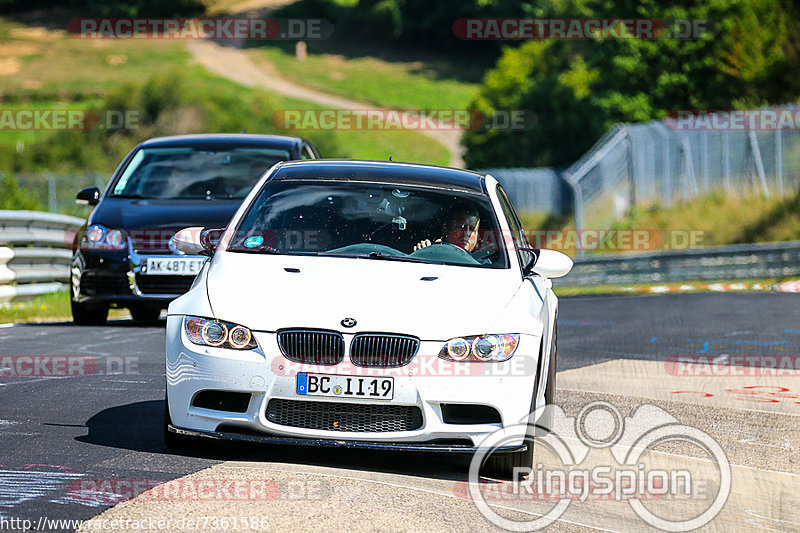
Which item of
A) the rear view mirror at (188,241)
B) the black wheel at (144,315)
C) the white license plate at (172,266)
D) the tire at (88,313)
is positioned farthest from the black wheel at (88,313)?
the rear view mirror at (188,241)

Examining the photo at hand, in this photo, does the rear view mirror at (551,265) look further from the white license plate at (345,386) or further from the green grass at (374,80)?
the green grass at (374,80)

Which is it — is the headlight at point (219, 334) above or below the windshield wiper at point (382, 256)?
below

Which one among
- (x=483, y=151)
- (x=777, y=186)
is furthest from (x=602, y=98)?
(x=777, y=186)

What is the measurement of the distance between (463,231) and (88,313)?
6373 millimetres

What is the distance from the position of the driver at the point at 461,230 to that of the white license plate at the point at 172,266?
16.6 ft

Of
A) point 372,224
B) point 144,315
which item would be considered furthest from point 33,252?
point 372,224

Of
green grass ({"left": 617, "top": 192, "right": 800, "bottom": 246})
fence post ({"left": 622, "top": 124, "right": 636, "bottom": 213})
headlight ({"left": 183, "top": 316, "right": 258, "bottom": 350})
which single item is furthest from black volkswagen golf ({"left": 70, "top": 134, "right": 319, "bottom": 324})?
fence post ({"left": 622, "top": 124, "right": 636, "bottom": 213})

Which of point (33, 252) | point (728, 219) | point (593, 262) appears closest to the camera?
point (33, 252)

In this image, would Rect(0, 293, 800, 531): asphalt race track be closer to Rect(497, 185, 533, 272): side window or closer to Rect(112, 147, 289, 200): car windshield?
Rect(497, 185, 533, 272): side window

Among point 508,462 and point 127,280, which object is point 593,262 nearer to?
point 127,280

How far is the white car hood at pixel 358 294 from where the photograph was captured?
630 centimetres

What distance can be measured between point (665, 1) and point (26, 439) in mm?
57420

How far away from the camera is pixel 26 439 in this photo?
6863mm

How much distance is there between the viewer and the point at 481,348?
6359 mm
